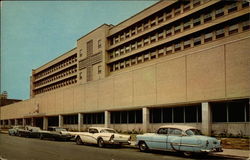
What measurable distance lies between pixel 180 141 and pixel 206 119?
7405 mm

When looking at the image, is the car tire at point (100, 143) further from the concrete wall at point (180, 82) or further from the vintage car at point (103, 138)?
the concrete wall at point (180, 82)

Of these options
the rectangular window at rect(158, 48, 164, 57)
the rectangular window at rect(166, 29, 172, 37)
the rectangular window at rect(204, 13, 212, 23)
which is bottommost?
the rectangular window at rect(158, 48, 164, 57)

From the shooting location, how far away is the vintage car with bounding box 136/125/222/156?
13.7 metres

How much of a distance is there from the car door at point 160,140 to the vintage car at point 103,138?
372cm

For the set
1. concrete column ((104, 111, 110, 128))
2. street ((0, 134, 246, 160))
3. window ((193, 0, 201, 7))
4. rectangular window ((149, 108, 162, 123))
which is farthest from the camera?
concrete column ((104, 111, 110, 128))

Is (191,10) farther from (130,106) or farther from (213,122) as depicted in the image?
(213,122)

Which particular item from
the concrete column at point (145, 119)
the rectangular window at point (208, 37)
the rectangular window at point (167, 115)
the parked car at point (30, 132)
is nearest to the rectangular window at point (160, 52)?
the rectangular window at point (208, 37)

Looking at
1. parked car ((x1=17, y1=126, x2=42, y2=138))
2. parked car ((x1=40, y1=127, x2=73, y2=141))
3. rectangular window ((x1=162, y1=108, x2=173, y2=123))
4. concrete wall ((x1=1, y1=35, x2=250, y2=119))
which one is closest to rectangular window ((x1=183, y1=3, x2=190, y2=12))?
concrete wall ((x1=1, y1=35, x2=250, y2=119))

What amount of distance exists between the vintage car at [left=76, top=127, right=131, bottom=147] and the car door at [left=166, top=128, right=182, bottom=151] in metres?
4.95

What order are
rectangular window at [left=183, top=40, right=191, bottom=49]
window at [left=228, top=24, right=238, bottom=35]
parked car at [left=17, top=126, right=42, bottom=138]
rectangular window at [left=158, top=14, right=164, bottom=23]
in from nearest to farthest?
window at [left=228, top=24, right=238, bottom=35] → parked car at [left=17, top=126, right=42, bottom=138] → rectangular window at [left=183, top=40, right=191, bottom=49] → rectangular window at [left=158, top=14, right=164, bottom=23]

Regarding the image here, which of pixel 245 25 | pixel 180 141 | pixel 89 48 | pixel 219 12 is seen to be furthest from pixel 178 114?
pixel 89 48

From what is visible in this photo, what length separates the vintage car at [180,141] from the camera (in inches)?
540

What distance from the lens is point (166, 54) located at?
1465 inches

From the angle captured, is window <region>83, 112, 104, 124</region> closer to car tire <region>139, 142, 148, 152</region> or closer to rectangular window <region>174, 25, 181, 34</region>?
rectangular window <region>174, 25, 181, 34</region>
